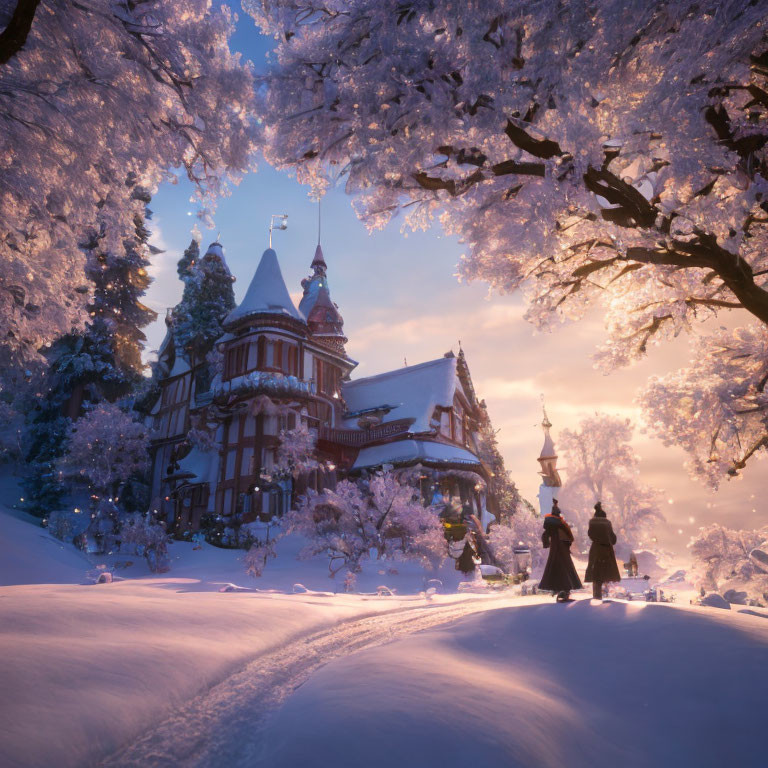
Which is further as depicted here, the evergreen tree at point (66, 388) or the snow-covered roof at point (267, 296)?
→ the snow-covered roof at point (267, 296)

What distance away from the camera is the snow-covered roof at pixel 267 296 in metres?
27.0

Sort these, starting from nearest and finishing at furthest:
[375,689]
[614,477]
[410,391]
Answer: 1. [375,689]
2. [410,391]
3. [614,477]

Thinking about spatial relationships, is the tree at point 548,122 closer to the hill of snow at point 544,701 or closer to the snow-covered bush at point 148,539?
the hill of snow at point 544,701

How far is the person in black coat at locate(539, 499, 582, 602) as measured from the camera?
905 centimetres


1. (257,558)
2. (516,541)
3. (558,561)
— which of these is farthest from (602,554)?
(516,541)

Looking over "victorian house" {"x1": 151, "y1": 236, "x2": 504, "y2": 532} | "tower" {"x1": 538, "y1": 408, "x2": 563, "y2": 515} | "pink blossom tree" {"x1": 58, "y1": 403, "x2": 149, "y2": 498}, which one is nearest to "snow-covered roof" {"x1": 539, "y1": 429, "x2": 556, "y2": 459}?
"tower" {"x1": 538, "y1": 408, "x2": 563, "y2": 515}

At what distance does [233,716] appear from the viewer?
3.84m

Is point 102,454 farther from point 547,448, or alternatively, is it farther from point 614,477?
point 614,477

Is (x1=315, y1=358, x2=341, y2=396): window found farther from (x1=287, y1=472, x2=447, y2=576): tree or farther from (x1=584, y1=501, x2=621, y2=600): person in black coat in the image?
(x1=584, y1=501, x2=621, y2=600): person in black coat

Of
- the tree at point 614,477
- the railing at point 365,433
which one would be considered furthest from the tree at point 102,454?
the tree at point 614,477

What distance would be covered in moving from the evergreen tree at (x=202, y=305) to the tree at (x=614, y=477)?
34.0m

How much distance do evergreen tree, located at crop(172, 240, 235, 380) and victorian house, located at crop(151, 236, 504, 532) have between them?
4.36 ft

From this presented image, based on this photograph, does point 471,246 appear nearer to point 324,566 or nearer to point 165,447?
point 324,566

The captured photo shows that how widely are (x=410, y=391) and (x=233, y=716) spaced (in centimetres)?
2687
